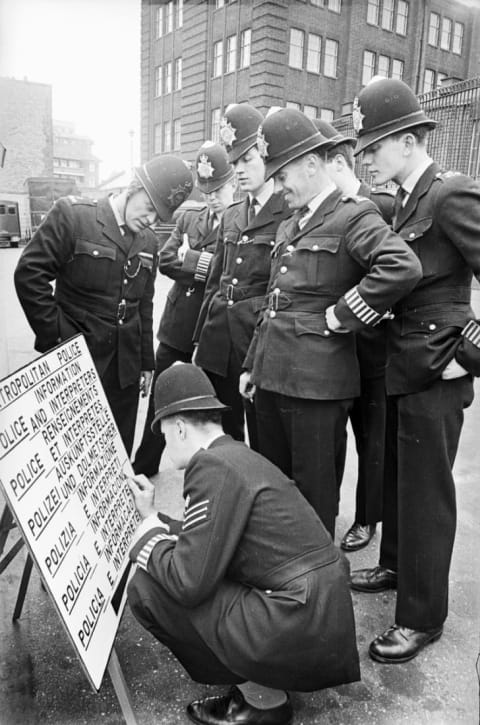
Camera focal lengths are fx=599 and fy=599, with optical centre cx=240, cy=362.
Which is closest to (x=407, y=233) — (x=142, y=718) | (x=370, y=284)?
(x=370, y=284)

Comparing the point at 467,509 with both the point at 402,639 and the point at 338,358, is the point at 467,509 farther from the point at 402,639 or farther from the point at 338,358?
the point at 338,358

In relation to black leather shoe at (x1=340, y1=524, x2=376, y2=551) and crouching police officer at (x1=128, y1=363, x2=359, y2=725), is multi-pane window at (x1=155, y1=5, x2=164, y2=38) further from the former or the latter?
black leather shoe at (x1=340, y1=524, x2=376, y2=551)

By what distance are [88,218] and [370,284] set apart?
1.43 meters

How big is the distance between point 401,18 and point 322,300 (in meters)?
1.02

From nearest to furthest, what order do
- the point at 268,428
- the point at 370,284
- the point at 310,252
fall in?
the point at 370,284 < the point at 310,252 < the point at 268,428

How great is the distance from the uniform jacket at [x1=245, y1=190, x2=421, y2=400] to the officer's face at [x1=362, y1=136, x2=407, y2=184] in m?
0.14

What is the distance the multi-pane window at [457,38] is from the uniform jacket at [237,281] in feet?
4.34

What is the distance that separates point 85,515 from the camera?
6.27 feet

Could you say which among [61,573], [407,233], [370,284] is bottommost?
[61,573]

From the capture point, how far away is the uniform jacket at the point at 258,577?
1.68m

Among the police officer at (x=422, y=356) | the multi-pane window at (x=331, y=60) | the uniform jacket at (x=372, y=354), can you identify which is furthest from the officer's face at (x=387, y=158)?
the uniform jacket at (x=372, y=354)

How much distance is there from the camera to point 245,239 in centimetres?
311

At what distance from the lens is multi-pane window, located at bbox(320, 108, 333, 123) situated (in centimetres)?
321

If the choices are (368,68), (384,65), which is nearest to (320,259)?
(384,65)
